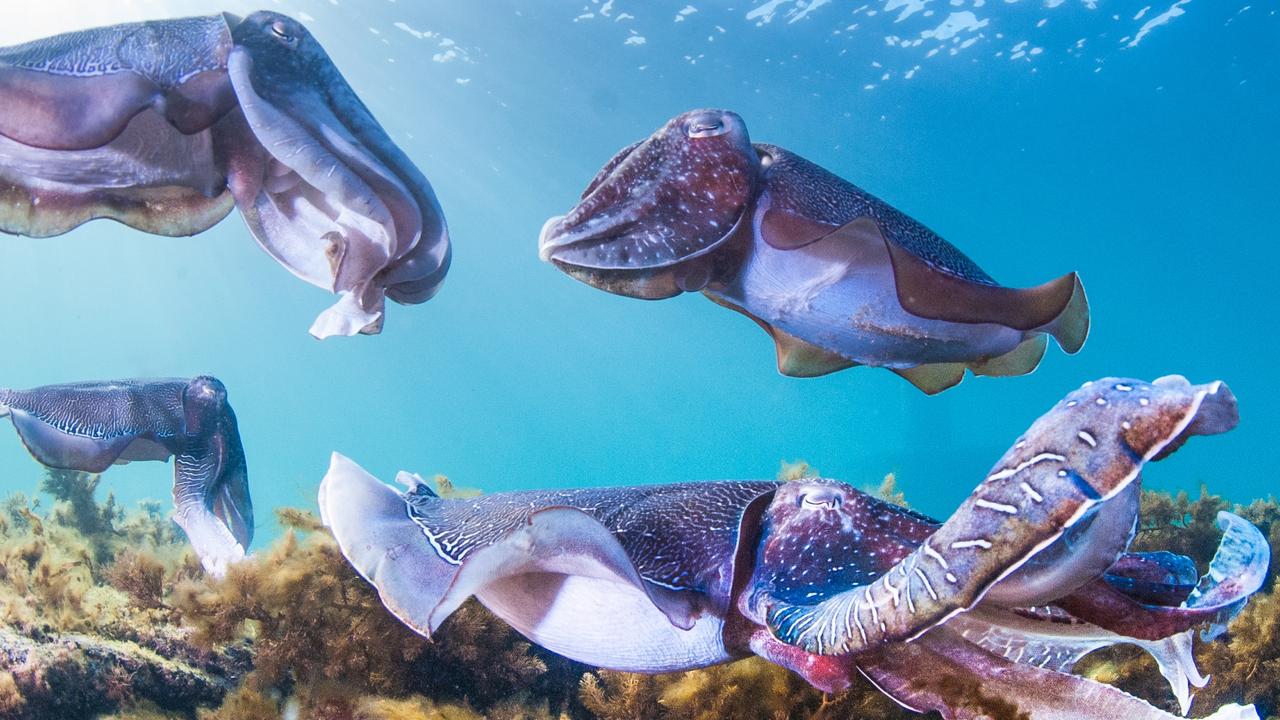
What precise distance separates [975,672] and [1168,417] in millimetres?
843

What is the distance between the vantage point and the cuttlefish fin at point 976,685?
1555mm

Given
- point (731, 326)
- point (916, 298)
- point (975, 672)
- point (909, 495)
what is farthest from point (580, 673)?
point (731, 326)

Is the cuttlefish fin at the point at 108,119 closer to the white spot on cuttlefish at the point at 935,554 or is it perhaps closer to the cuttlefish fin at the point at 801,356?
the cuttlefish fin at the point at 801,356

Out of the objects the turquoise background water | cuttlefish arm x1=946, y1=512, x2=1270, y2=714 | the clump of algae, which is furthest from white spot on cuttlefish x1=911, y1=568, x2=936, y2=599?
the turquoise background water

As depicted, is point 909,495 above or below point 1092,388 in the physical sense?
below

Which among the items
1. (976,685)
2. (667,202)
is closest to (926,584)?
(976,685)

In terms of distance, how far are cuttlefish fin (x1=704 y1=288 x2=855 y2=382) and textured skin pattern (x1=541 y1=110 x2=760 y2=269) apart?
2.19ft

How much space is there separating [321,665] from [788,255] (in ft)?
8.28

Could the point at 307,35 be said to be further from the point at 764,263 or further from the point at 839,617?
the point at 839,617

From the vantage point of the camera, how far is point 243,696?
2.61 meters

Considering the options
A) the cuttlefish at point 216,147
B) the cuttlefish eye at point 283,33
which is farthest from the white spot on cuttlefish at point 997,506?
the cuttlefish eye at point 283,33

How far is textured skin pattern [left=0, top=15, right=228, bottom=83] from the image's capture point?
1.94m

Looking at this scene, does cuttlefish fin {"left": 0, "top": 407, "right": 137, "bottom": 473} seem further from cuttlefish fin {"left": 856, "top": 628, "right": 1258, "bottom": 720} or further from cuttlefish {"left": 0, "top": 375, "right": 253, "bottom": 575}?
cuttlefish fin {"left": 856, "top": 628, "right": 1258, "bottom": 720}

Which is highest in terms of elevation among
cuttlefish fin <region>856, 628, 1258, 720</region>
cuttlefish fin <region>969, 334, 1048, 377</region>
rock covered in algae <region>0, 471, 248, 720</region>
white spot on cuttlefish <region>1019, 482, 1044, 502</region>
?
cuttlefish fin <region>969, 334, 1048, 377</region>
